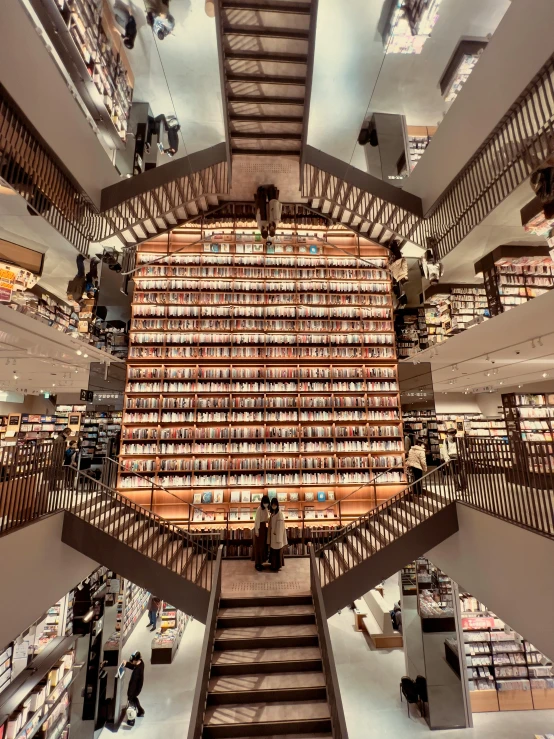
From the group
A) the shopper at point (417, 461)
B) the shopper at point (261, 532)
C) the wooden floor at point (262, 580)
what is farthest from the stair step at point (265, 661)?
the shopper at point (417, 461)

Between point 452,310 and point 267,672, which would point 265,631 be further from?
point 452,310

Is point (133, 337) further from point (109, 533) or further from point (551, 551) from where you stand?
point (551, 551)

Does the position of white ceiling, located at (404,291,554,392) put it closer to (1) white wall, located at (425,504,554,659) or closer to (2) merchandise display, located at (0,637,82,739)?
(1) white wall, located at (425,504,554,659)

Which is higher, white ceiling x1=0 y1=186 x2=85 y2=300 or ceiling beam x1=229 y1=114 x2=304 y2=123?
ceiling beam x1=229 y1=114 x2=304 y2=123

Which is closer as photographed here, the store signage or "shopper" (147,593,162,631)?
the store signage

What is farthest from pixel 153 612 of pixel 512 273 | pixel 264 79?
pixel 264 79

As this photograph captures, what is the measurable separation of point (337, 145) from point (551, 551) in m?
8.30

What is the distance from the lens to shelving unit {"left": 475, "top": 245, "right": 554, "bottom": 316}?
430cm

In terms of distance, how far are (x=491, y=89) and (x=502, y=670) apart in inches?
322

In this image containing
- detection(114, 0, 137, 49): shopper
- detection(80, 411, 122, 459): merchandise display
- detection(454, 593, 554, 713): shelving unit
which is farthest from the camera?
detection(80, 411, 122, 459): merchandise display

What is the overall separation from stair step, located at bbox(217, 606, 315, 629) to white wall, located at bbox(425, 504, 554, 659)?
2.04 metres

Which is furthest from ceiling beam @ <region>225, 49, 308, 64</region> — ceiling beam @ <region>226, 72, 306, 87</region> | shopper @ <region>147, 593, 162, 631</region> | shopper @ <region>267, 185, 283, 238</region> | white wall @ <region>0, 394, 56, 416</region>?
white wall @ <region>0, 394, 56, 416</region>

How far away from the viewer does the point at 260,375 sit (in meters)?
7.18

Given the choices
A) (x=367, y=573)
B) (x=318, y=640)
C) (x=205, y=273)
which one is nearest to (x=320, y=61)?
(x=205, y=273)
